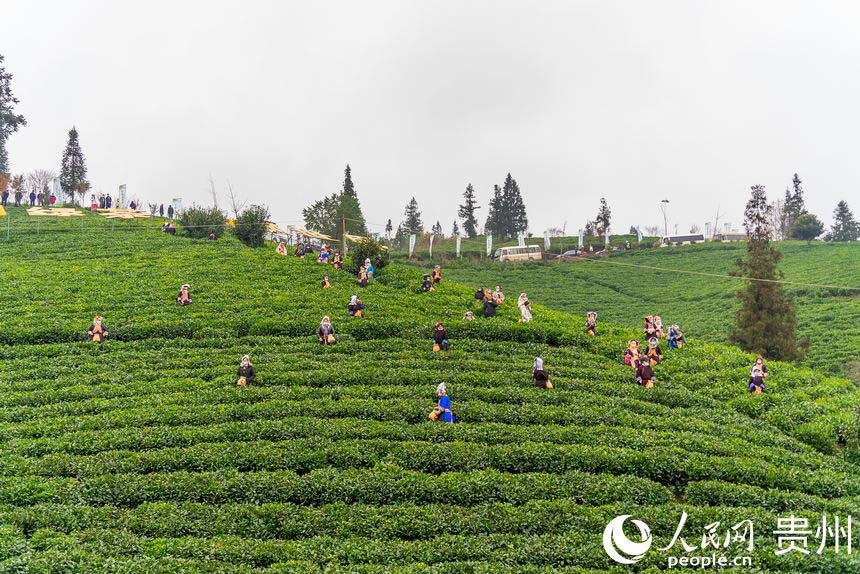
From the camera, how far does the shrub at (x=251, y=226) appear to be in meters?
38.4

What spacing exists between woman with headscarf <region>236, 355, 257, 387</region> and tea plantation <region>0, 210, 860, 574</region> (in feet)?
1.00

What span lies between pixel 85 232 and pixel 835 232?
9165cm

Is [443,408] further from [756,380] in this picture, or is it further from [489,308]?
[756,380]

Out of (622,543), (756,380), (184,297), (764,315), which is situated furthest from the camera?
(764,315)

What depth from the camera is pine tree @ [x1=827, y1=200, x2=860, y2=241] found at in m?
89.8

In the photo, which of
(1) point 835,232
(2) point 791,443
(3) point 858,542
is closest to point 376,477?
(3) point 858,542

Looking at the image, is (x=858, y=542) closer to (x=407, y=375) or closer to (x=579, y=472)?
(x=579, y=472)

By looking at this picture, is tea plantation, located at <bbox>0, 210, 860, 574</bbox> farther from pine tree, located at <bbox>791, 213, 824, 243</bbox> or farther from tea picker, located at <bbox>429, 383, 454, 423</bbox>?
pine tree, located at <bbox>791, 213, 824, 243</bbox>

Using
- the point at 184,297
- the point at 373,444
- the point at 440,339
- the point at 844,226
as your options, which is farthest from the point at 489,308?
the point at 844,226

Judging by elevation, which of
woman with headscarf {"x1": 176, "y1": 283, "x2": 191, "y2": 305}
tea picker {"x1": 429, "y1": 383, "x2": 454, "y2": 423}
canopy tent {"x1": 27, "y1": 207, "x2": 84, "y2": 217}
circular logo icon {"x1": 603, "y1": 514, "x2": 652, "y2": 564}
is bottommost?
circular logo icon {"x1": 603, "y1": 514, "x2": 652, "y2": 564}

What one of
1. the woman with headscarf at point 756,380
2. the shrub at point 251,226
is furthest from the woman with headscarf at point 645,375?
the shrub at point 251,226

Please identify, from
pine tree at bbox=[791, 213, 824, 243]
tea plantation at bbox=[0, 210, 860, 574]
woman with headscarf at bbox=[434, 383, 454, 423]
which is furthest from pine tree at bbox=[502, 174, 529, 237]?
woman with headscarf at bbox=[434, 383, 454, 423]

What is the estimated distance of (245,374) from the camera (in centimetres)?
1883

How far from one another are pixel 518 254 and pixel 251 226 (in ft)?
106
